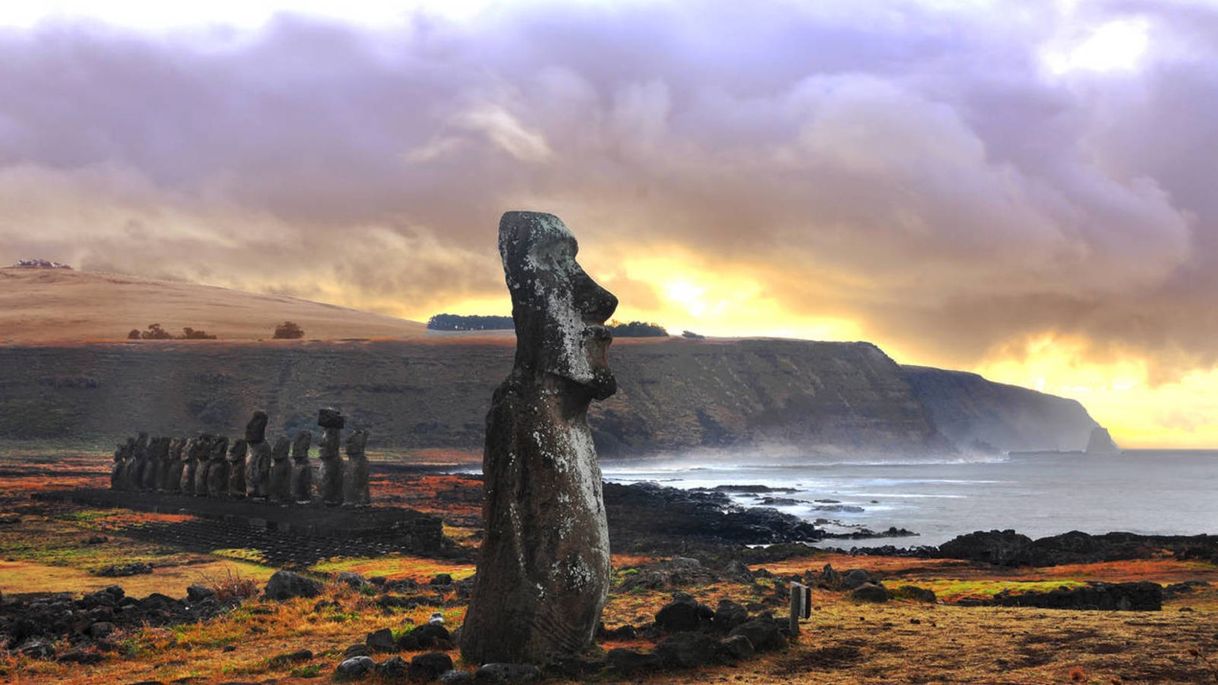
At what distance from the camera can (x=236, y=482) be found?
3156 centimetres

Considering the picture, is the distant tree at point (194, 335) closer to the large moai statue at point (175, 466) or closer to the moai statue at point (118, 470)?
the moai statue at point (118, 470)

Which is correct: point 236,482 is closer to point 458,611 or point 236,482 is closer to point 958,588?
point 458,611

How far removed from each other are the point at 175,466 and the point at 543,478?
2829cm

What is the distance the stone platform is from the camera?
2509cm

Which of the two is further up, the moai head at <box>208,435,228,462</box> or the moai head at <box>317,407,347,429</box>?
the moai head at <box>317,407,347,429</box>

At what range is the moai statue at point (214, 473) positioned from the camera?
106 ft

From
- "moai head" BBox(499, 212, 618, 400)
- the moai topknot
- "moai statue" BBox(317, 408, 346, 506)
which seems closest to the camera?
"moai head" BBox(499, 212, 618, 400)

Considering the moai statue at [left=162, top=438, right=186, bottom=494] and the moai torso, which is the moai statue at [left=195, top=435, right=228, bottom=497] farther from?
the moai statue at [left=162, top=438, right=186, bottom=494]

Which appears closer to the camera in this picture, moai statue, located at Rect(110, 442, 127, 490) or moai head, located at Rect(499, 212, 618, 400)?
moai head, located at Rect(499, 212, 618, 400)

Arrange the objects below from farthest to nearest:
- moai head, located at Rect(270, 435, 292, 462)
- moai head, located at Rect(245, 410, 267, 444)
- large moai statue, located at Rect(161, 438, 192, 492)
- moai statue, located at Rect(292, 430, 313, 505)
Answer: large moai statue, located at Rect(161, 438, 192, 492) → moai head, located at Rect(245, 410, 267, 444) → moai head, located at Rect(270, 435, 292, 462) → moai statue, located at Rect(292, 430, 313, 505)

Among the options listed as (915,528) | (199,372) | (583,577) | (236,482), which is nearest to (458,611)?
(583,577)

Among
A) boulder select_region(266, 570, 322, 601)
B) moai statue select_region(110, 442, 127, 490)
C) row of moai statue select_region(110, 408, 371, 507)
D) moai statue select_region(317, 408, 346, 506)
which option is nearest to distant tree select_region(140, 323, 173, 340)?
moai statue select_region(110, 442, 127, 490)

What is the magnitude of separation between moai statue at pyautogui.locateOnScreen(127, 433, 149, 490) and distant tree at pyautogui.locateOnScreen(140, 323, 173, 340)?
9222 centimetres

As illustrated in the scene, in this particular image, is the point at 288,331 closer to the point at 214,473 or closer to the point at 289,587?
the point at 214,473
